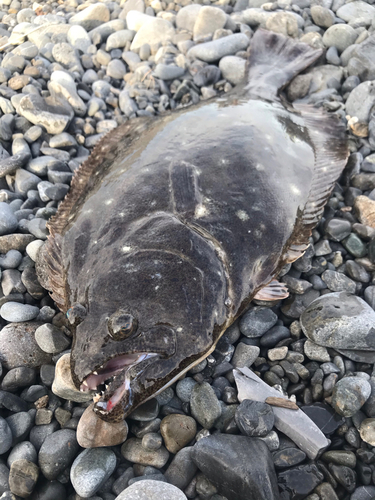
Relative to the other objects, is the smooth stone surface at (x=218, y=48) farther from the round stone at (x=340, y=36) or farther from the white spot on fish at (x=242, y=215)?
the white spot on fish at (x=242, y=215)

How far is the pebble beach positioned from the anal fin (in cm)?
12

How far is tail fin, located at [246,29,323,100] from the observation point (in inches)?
185

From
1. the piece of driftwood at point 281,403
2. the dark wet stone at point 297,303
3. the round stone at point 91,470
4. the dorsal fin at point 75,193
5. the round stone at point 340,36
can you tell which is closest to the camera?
the round stone at point 91,470

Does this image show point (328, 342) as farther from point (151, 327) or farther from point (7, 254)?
point (7, 254)

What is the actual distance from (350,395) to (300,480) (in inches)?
24.5

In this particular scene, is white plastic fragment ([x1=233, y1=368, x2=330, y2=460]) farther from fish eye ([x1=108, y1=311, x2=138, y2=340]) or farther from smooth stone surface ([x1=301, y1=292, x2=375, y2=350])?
fish eye ([x1=108, y1=311, x2=138, y2=340])

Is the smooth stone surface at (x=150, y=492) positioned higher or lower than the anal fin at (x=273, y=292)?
lower

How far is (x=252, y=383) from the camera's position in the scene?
2.79 m

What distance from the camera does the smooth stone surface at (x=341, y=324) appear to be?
2885 millimetres

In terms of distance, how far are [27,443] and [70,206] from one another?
1.91 meters

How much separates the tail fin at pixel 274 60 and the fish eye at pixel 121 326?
10.7ft

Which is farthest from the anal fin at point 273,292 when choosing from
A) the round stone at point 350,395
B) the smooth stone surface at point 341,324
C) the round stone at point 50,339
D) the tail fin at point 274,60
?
the tail fin at point 274,60

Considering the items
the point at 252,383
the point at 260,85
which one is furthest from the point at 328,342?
the point at 260,85

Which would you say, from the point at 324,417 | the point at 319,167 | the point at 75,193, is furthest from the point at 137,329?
the point at 319,167
